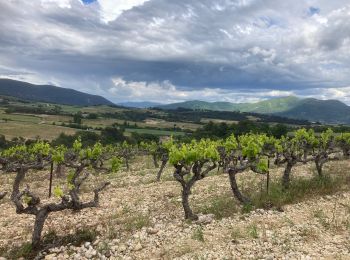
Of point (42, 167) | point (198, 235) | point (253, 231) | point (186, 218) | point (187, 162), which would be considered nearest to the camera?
point (198, 235)

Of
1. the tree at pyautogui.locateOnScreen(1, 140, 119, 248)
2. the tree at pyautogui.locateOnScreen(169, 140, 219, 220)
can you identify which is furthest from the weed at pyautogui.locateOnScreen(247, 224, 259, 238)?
the tree at pyautogui.locateOnScreen(1, 140, 119, 248)

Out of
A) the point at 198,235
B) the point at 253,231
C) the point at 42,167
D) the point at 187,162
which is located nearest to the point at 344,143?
the point at 187,162

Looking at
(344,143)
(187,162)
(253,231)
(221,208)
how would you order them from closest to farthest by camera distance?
(253,231) < (187,162) < (221,208) < (344,143)

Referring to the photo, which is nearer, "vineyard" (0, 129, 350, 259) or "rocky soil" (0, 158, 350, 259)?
→ "rocky soil" (0, 158, 350, 259)

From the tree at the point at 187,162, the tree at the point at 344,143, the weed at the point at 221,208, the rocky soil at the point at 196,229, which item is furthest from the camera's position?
the tree at the point at 344,143

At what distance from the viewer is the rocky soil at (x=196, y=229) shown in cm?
1230

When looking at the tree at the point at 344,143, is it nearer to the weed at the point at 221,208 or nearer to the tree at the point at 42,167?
the weed at the point at 221,208

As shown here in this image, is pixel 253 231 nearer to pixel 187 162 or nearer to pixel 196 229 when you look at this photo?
pixel 196 229

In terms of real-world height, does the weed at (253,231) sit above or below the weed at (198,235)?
above

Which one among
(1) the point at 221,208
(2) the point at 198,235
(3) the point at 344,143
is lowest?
(2) the point at 198,235

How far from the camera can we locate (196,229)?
14.2m

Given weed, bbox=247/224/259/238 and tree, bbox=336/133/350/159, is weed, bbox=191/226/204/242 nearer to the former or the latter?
weed, bbox=247/224/259/238

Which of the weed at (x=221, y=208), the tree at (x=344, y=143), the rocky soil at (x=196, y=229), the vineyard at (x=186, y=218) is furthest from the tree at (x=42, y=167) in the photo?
the tree at (x=344, y=143)

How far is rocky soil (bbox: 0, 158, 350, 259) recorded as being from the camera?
12.3m
